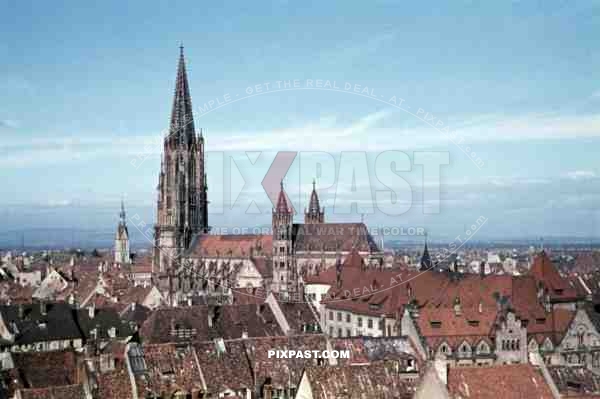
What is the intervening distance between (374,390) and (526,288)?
33490mm

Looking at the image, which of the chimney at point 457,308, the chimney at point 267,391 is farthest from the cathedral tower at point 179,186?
the chimney at point 267,391

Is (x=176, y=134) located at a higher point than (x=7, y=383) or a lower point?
higher

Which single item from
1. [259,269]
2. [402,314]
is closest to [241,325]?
[402,314]

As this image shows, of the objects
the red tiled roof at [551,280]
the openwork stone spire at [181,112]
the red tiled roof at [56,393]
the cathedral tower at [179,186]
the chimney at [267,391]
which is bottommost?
the chimney at [267,391]

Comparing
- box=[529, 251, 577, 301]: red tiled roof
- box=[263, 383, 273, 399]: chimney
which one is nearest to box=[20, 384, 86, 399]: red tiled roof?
box=[263, 383, 273, 399]: chimney

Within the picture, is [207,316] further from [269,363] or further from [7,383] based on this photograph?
[7,383]

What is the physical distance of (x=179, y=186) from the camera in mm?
177125

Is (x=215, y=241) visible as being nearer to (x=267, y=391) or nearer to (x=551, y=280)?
(x=551, y=280)

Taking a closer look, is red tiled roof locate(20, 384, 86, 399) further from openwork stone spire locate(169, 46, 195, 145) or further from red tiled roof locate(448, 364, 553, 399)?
openwork stone spire locate(169, 46, 195, 145)

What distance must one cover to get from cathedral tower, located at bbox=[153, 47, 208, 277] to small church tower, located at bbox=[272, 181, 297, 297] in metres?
35.5

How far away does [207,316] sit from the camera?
8344 centimetres

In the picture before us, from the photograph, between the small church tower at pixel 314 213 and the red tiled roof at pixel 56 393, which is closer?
the red tiled roof at pixel 56 393

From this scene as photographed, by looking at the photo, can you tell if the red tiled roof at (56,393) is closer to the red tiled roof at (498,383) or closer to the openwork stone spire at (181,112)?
the red tiled roof at (498,383)

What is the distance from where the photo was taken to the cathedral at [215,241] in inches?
5773
